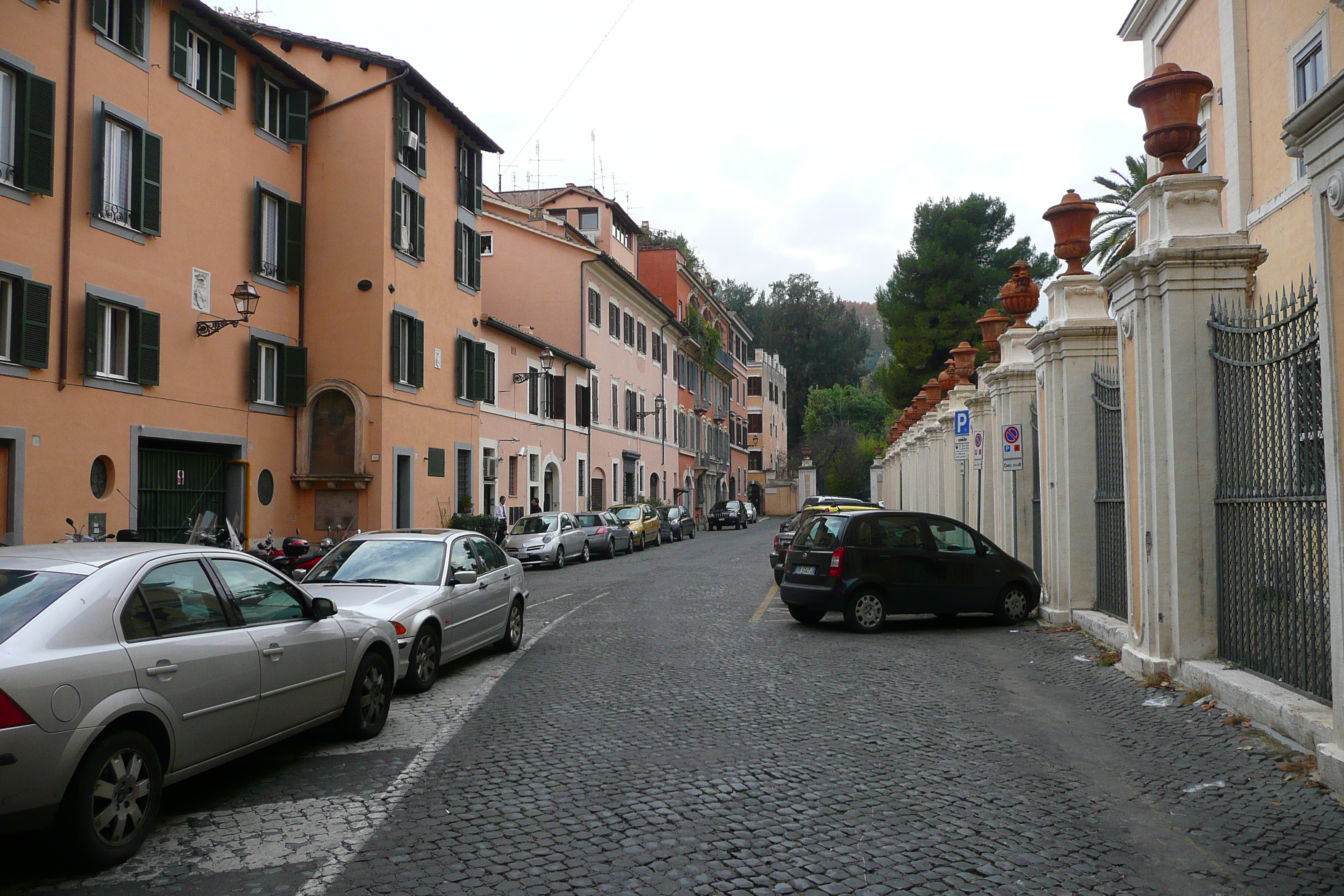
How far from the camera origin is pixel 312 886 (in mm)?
4344

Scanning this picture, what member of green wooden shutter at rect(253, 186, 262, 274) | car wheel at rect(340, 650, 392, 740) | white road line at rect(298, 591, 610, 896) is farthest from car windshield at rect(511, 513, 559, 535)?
car wheel at rect(340, 650, 392, 740)

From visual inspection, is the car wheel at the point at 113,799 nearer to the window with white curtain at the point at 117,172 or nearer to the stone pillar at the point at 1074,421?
the stone pillar at the point at 1074,421

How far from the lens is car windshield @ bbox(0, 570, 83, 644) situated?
4508mm

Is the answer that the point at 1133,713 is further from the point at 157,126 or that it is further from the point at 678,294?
the point at 678,294

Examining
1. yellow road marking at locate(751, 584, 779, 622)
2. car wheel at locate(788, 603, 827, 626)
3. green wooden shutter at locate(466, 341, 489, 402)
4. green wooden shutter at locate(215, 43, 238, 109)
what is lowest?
yellow road marking at locate(751, 584, 779, 622)

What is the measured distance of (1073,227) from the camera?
471 inches

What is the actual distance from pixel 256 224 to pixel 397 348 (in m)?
4.37

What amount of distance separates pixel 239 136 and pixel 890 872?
22.0 m

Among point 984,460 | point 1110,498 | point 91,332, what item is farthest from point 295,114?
point 1110,498

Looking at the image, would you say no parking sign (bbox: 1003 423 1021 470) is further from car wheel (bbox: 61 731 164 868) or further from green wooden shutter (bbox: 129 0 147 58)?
green wooden shutter (bbox: 129 0 147 58)

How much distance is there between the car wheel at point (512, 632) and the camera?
11.1m

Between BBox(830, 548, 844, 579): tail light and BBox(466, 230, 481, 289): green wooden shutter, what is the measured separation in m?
19.7

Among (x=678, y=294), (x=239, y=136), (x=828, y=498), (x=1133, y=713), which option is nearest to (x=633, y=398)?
(x=678, y=294)

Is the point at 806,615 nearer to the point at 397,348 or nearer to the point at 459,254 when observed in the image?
the point at 397,348
